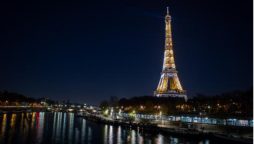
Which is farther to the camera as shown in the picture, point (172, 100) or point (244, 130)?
point (172, 100)

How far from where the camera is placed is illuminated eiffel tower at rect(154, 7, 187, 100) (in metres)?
55.7

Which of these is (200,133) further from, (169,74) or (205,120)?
(169,74)

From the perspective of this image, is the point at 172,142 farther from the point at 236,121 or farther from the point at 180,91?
the point at 180,91

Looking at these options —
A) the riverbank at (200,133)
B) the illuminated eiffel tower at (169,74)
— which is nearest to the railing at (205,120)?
the riverbank at (200,133)

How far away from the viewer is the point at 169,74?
56219mm

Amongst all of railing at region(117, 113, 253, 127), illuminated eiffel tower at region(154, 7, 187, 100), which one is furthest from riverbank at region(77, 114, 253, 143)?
illuminated eiffel tower at region(154, 7, 187, 100)

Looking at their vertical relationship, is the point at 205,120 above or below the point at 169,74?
below

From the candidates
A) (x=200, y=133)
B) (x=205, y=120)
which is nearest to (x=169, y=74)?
(x=205, y=120)

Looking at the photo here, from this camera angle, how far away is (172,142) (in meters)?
27.1

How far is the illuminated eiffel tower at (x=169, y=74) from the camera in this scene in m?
55.7

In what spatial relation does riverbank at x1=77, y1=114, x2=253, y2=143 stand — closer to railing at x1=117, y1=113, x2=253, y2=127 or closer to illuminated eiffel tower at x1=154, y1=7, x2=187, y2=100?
railing at x1=117, y1=113, x2=253, y2=127

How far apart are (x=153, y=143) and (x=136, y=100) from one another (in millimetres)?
32057

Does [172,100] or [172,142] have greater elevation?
[172,100]

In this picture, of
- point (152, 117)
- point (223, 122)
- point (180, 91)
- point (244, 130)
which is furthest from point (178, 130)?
point (180, 91)
